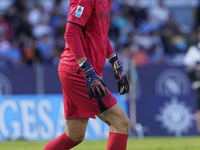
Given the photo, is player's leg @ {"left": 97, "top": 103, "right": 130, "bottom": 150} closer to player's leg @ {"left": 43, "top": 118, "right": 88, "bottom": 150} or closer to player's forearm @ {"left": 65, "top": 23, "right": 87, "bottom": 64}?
player's leg @ {"left": 43, "top": 118, "right": 88, "bottom": 150}

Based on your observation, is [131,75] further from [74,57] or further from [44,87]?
[74,57]

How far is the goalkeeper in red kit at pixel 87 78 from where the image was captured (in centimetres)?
380

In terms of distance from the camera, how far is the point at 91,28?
3.98 meters

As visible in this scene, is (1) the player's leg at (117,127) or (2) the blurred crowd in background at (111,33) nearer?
(1) the player's leg at (117,127)

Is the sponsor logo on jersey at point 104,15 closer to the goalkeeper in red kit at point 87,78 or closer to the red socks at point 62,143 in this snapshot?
the goalkeeper in red kit at point 87,78

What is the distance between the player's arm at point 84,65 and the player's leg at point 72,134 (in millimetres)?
470

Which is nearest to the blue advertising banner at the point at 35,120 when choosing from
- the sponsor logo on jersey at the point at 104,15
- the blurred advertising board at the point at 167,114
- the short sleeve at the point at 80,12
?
the blurred advertising board at the point at 167,114

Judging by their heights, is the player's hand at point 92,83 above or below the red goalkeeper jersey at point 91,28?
below

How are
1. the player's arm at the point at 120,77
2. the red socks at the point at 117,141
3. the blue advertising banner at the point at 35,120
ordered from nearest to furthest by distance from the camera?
the red socks at the point at 117,141, the player's arm at the point at 120,77, the blue advertising banner at the point at 35,120

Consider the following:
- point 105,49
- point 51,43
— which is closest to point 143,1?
point 51,43

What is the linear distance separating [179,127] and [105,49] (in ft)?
19.5

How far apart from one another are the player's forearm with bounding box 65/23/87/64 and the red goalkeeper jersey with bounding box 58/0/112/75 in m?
0.06

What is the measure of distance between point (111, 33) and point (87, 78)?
9.31 m

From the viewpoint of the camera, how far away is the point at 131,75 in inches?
407
